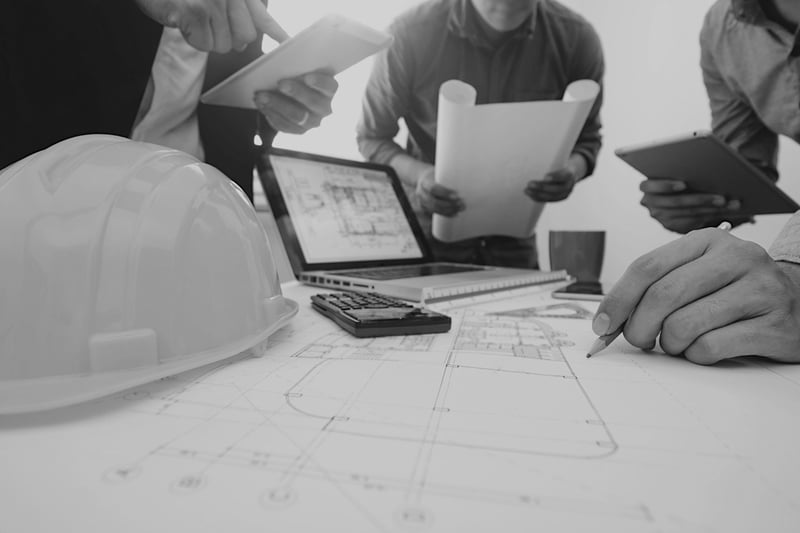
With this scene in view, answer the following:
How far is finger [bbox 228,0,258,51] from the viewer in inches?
22.0

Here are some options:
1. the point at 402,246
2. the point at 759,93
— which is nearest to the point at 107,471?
the point at 402,246

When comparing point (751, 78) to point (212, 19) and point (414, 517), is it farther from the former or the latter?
point (414, 517)

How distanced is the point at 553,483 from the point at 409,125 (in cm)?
111

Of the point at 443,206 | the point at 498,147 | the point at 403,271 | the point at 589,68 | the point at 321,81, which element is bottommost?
the point at 403,271

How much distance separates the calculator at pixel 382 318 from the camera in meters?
0.43

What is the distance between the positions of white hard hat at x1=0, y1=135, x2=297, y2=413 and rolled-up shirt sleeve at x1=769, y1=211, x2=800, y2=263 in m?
0.49

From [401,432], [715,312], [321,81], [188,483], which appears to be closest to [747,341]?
[715,312]

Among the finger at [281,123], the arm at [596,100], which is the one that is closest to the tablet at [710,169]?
the arm at [596,100]

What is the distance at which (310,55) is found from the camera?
0.61m

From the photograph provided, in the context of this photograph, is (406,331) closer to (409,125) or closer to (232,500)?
(232,500)

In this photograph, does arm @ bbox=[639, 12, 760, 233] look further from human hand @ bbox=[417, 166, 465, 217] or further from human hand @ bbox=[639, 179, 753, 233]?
human hand @ bbox=[417, 166, 465, 217]

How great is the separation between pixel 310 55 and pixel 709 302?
21.8 inches

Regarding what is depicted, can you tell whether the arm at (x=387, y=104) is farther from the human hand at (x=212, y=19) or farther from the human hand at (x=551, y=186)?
the human hand at (x=212, y=19)

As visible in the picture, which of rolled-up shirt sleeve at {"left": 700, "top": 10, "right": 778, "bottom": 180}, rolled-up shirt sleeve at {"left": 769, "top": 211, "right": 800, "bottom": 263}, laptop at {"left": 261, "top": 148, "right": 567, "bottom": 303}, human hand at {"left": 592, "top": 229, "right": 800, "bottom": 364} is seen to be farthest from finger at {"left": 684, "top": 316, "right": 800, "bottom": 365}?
rolled-up shirt sleeve at {"left": 700, "top": 10, "right": 778, "bottom": 180}
